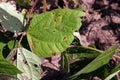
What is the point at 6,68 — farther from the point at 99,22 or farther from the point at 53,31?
the point at 99,22

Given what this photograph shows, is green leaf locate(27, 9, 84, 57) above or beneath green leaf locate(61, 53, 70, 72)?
above

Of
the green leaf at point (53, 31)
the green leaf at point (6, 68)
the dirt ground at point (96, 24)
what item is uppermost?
the green leaf at point (53, 31)

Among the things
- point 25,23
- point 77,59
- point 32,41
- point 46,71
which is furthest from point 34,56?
point 46,71

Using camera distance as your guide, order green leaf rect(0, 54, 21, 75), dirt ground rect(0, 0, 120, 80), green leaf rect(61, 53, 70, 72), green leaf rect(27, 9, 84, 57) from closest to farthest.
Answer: green leaf rect(0, 54, 21, 75), green leaf rect(27, 9, 84, 57), green leaf rect(61, 53, 70, 72), dirt ground rect(0, 0, 120, 80)

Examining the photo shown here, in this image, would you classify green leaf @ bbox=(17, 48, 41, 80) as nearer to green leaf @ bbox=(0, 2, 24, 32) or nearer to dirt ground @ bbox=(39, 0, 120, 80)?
green leaf @ bbox=(0, 2, 24, 32)

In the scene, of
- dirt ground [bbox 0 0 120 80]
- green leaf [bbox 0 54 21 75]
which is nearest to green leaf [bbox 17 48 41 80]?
green leaf [bbox 0 54 21 75]

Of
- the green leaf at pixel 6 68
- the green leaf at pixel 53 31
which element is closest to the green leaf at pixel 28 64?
the green leaf at pixel 53 31

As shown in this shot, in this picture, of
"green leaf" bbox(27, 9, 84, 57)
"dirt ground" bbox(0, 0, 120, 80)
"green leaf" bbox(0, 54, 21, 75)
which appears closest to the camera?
"green leaf" bbox(0, 54, 21, 75)

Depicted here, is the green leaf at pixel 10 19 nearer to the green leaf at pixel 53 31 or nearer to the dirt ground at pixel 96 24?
the green leaf at pixel 53 31
